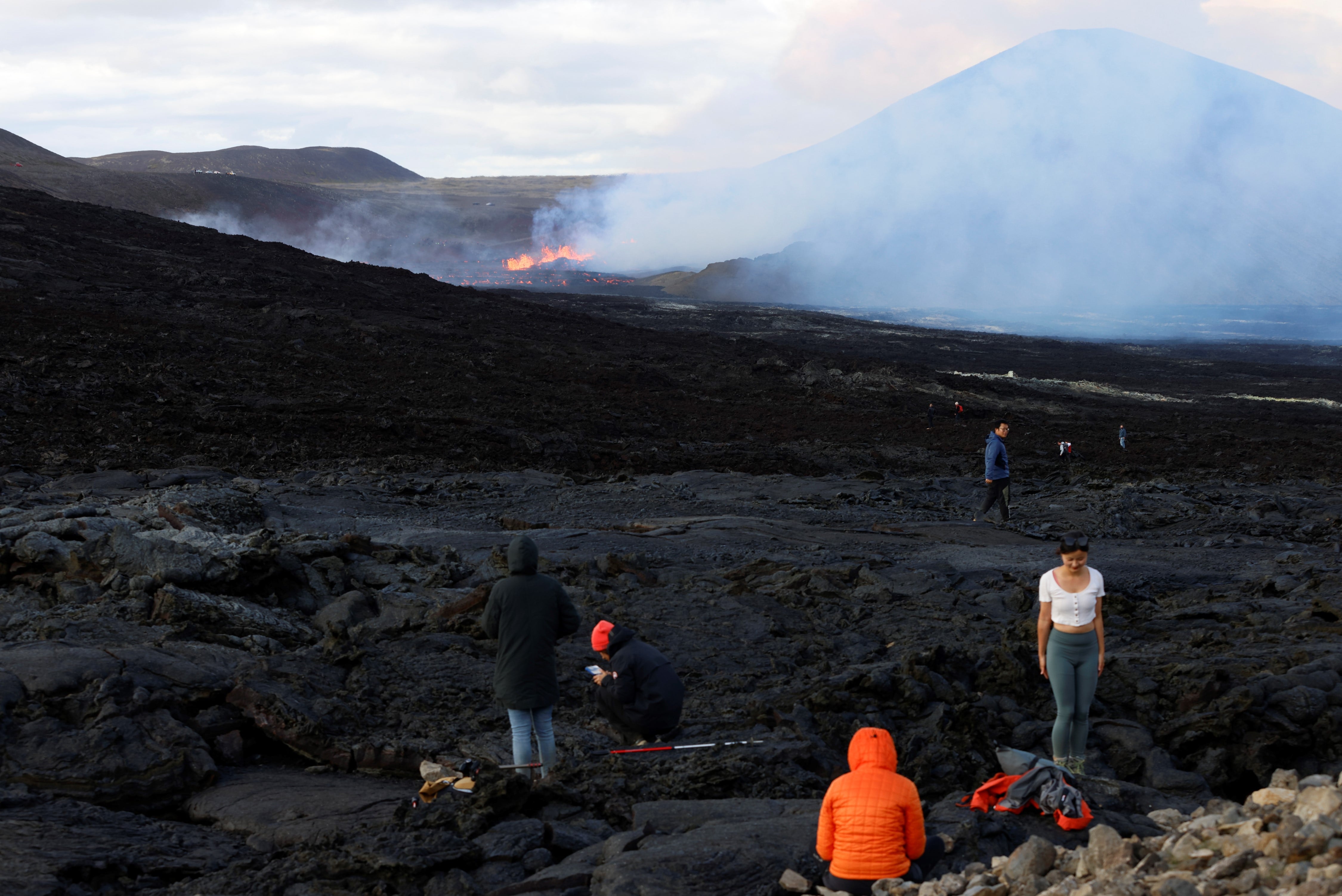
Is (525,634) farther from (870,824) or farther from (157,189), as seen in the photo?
(157,189)

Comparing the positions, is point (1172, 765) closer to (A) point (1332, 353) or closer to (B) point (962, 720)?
(B) point (962, 720)

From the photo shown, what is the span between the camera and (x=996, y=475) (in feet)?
43.6

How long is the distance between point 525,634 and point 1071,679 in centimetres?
302

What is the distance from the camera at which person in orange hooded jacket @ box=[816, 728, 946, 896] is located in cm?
368

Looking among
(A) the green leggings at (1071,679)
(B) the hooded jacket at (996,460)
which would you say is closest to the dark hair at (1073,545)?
(A) the green leggings at (1071,679)

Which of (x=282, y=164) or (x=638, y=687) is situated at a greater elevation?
(x=282, y=164)

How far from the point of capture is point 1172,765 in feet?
19.1

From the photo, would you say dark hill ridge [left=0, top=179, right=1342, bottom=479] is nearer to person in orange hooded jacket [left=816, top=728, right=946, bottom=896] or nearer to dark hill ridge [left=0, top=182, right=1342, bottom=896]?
dark hill ridge [left=0, top=182, right=1342, bottom=896]

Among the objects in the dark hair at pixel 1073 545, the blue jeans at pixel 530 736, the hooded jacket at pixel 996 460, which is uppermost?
the dark hair at pixel 1073 545

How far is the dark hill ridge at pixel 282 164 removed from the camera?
140 metres

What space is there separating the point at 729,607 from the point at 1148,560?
5.88m

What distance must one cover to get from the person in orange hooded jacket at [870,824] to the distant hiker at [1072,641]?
69.7 inches

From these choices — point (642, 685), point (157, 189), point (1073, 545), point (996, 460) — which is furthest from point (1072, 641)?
point (157, 189)

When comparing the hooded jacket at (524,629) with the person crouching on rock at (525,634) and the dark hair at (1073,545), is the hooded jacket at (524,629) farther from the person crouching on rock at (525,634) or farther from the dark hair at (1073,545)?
the dark hair at (1073,545)
